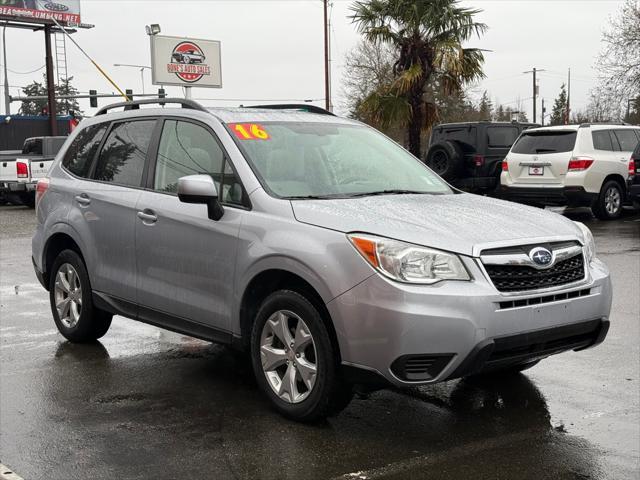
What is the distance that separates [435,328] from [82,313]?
333 centimetres

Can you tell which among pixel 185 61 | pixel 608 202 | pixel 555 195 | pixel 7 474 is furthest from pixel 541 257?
pixel 185 61

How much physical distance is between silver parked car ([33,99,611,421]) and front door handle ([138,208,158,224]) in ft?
0.04

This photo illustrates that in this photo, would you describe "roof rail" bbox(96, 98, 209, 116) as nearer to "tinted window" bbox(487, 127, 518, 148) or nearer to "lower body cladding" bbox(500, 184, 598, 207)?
"lower body cladding" bbox(500, 184, 598, 207)

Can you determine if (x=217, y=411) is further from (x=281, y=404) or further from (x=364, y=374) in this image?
(x=364, y=374)

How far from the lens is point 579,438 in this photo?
4.41 meters

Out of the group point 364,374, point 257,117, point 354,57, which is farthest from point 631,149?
point 354,57

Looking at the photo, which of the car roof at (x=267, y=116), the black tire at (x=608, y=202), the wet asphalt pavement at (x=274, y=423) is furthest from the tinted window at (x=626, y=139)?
the car roof at (x=267, y=116)

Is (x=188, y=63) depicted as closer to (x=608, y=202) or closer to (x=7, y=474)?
(x=608, y=202)

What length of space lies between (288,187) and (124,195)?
1.45 m

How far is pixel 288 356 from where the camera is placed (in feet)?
15.1

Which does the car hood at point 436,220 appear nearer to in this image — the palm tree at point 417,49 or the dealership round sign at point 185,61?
the palm tree at point 417,49

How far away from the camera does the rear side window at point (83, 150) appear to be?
21.3 feet

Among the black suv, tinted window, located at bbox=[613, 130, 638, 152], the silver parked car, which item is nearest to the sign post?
the black suv

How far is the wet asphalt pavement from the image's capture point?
159 inches
